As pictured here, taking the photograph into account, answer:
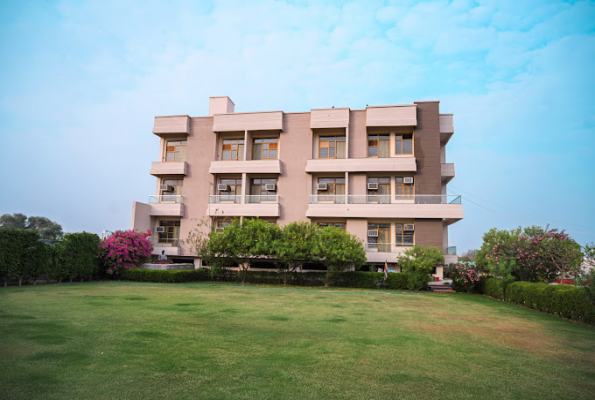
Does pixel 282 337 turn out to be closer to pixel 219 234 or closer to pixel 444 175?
pixel 219 234

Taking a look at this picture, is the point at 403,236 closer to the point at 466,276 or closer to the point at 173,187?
the point at 466,276

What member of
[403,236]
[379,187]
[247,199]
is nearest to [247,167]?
[247,199]

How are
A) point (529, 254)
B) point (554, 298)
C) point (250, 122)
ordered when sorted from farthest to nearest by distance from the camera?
point (250, 122), point (529, 254), point (554, 298)

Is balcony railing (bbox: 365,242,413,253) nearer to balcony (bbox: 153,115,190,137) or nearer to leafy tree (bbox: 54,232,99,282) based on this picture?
balcony (bbox: 153,115,190,137)

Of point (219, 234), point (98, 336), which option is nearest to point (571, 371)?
point (98, 336)

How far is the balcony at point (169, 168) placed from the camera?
25.7 meters

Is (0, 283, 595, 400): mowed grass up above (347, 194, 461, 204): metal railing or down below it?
below

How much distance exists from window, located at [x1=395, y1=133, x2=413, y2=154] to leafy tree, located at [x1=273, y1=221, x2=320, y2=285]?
25.7 ft

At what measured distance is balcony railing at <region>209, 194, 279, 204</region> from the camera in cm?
2480

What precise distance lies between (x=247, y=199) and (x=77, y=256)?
33.1 ft

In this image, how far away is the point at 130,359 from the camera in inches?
212

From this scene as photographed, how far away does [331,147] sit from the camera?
24875 mm

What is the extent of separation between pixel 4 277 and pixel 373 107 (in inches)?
799

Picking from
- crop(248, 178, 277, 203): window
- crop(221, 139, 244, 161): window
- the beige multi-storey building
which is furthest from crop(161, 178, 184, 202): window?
crop(248, 178, 277, 203): window
